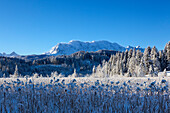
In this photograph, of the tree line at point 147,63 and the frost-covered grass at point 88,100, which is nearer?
the frost-covered grass at point 88,100

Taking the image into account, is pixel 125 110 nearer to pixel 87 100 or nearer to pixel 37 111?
pixel 87 100

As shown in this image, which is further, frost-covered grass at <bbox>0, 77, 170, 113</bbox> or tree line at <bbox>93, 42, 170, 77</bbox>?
tree line at <bbox>93, 42, 170, 77</bbox>

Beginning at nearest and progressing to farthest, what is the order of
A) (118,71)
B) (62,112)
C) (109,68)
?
(62,112) → (118,71) → (109,68)

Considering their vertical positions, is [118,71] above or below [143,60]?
below

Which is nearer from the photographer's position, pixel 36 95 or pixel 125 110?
pixel 125 110

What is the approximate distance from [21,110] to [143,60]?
1927 inches

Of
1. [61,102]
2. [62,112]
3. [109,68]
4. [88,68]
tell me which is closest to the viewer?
[62,112]

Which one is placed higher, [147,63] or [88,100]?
[147,63]

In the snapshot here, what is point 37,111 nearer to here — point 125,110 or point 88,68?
point 125,110

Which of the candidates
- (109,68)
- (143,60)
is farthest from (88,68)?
(143,60)

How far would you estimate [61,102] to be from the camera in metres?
4.49

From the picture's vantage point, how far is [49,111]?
369 centimetres

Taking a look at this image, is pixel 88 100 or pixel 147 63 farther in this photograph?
pixel 147 63

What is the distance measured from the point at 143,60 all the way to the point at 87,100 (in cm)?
4730
